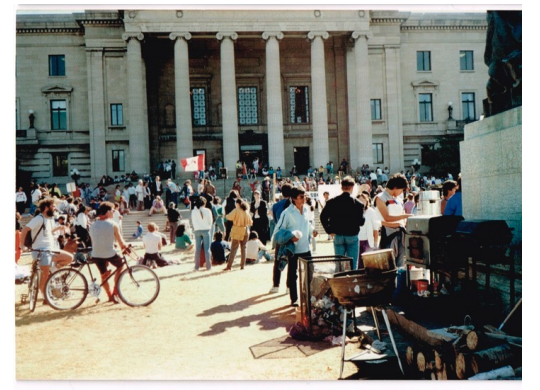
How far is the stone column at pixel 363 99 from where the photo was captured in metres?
38.8

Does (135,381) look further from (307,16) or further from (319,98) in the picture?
(307,16)

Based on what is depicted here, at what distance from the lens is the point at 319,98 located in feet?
127

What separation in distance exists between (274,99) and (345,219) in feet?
98.3

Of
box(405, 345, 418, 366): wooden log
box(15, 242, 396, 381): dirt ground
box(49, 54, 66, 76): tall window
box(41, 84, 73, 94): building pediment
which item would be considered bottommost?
box(15, 242, 396, 381): dirt ground

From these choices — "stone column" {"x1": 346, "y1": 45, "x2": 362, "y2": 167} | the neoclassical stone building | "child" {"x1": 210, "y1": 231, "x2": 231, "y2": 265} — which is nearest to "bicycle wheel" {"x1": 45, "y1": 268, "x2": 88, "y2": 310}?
"child" {"x1": 210, "y1": 231, "x2": 231, "y2": 265}

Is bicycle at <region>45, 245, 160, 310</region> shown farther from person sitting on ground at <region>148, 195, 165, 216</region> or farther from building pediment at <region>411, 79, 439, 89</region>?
building pediment at <region>411, 79, 439, 89</region>

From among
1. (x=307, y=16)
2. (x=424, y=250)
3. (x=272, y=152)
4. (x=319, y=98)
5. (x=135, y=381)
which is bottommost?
(x=135, y=381)

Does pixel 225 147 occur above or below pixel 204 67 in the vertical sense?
below

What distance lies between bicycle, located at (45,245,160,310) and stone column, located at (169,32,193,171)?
28839 millimetres

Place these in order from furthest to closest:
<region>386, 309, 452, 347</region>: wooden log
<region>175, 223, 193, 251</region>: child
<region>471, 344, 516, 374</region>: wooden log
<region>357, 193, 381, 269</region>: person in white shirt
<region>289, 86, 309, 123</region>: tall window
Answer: <region>289, 86, 309, 123</region>: tall window, <region>175, 223, 193, 251</region>: child, <region>357, 193, 381, 269</region>: person in white shirt, <region>386, 309, 452, 347</region>: wooden log, <region>471, 344, 516, 374</region>: wooden log

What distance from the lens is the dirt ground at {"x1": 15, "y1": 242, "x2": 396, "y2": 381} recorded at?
6.34m

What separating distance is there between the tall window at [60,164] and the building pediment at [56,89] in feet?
17.6
